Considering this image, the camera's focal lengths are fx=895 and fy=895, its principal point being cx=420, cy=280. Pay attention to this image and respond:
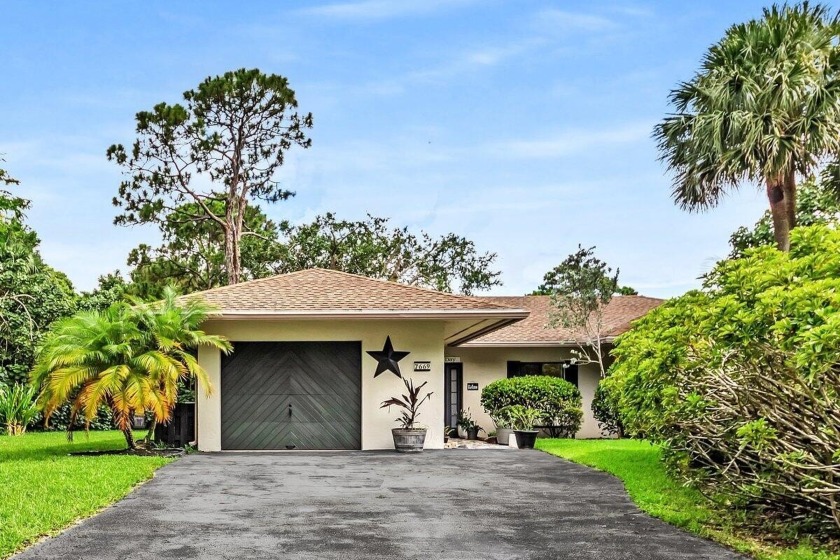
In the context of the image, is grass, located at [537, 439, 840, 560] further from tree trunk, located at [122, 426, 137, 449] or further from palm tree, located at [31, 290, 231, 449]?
tree trunk, located at [122, 426, 137, 449]

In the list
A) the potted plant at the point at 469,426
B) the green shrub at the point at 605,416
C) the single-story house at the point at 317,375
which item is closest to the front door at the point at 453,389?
the potted plant at the point at 469,426

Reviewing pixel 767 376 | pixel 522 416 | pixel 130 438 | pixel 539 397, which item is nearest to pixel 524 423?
pixel 522 416

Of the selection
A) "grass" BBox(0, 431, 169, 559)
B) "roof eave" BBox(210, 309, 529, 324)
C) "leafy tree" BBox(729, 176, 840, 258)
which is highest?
"leafy tree" BBox(729, 176, 840, 258)

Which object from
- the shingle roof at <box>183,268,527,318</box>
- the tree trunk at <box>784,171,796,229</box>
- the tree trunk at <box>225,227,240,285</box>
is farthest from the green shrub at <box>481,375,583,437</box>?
the tree trunk at <box>225,227,240,285</box>

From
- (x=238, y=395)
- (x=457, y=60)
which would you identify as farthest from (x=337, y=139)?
(x=238, y=395)

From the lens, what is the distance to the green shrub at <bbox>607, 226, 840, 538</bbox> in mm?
7062

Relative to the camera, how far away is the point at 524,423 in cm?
1930

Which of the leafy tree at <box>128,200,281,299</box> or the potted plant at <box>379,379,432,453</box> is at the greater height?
the leafy tree at <box>128,200,281,299</box>

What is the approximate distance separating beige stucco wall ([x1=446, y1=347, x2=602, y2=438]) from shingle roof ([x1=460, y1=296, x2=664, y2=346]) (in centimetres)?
55

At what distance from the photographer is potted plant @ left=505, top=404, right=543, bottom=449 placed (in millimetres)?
18391

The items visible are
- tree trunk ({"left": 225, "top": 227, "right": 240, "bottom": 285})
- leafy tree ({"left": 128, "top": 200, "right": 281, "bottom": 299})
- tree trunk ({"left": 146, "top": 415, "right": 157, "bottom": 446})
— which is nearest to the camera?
tree trunk ({"left": 146, "top": 415, "right": 157, "bottom": 446})

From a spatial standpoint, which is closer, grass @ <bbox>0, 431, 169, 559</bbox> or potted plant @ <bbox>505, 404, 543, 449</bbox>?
grass @ <bbox>0, 431, 169, 559</bbox>

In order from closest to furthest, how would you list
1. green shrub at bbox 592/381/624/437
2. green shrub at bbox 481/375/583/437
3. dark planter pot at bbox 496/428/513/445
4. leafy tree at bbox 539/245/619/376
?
dark planter pot at bbox 496/428/513/445 → green shrub at bbox 481/375/583/437 → green shrub at bbox 592/381/624/437 → leafy tree at bbox 539/245/619/376

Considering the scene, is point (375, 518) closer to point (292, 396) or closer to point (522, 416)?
point (292, 396)
